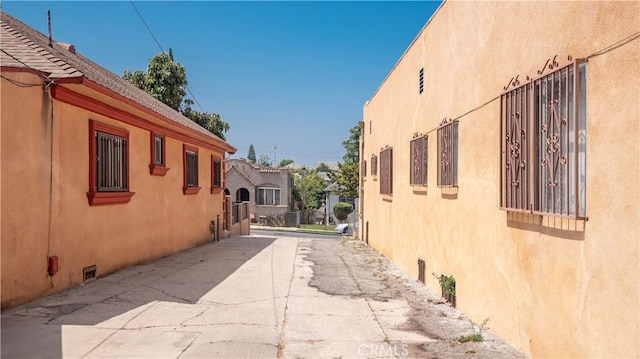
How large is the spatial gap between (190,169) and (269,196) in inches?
1270

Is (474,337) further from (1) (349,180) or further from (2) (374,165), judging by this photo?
(1) (349,180)

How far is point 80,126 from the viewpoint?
7.41m

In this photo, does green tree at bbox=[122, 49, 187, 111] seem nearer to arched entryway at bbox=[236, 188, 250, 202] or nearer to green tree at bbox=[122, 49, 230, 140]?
green tree at bbox=[122, 49, 230, 140]

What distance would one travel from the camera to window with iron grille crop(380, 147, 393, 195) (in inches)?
474

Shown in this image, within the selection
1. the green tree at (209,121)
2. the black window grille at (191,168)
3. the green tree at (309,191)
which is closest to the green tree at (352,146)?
the green tree at (309,191)

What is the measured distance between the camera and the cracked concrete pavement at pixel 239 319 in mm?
4488

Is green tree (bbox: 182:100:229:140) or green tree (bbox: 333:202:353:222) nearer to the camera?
green tree (bbox: 182:100:229:140)

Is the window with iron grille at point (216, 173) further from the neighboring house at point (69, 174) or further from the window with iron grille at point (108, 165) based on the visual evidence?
the window with iron grille at point (108, 165)

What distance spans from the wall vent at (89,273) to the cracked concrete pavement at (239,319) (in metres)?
0.16

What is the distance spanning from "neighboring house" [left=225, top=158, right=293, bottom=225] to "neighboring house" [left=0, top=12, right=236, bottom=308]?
33144 millimetres

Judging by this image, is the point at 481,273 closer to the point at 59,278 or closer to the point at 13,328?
the point at 13,328

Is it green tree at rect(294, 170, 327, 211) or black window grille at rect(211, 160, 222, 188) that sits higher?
black window grille at rect(211, 160, 222, 188)

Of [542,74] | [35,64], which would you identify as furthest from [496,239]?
[35,64]

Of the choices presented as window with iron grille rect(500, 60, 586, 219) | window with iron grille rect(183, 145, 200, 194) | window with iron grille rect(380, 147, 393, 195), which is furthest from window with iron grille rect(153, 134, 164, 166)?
window with iron grille rect(500, 60, 586, 219)
